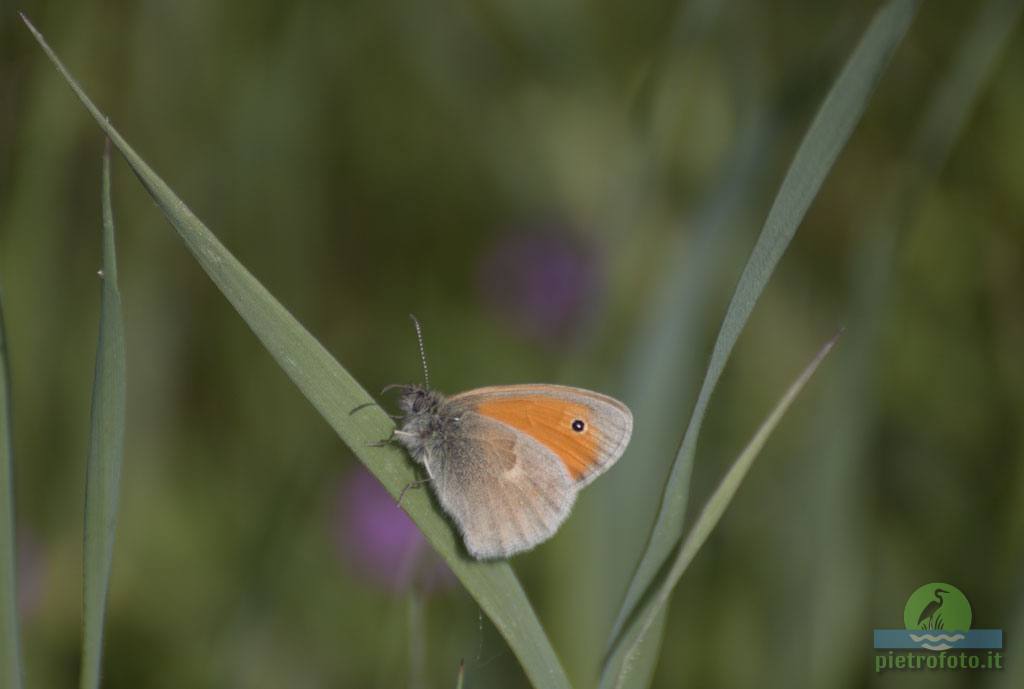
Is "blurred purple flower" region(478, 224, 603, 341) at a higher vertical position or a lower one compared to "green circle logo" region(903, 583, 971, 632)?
higher

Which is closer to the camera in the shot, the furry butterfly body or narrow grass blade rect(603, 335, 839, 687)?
narrow grass blade rect(603, 335, 839, 687)

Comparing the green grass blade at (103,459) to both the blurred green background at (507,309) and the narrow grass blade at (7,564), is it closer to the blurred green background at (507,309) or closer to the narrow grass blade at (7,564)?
the narrow grass blade at (7,564)

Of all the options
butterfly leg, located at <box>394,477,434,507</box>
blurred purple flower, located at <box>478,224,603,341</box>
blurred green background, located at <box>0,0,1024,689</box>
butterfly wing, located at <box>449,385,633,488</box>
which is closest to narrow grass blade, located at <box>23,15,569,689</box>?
butterfly leg, located at <box>394,477,434,507</box>

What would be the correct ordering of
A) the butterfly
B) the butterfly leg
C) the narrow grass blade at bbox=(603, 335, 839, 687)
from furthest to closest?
the butterfly
the butterfly leg
the narrow grass blade at bbox=(603, 335, 839, 687)

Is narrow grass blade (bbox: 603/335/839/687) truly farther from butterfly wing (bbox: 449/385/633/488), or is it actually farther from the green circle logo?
the green circle logo

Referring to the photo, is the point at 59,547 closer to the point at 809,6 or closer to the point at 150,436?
the point at 150,436

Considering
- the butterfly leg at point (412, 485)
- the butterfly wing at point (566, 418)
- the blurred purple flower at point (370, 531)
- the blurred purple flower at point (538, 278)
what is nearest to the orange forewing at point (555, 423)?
the butterfly wing at point (566, 418)
